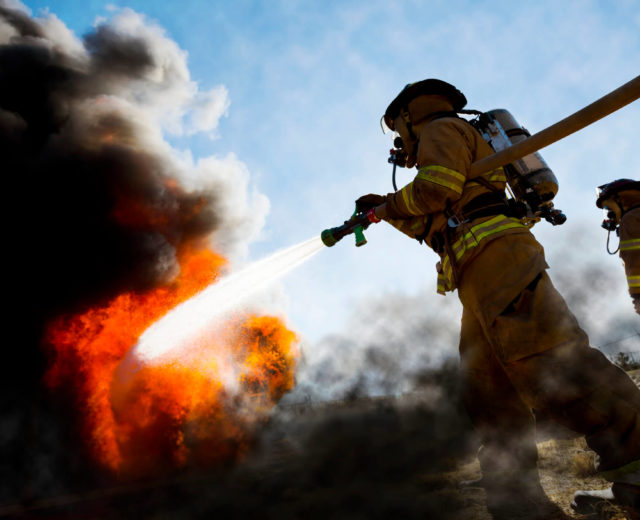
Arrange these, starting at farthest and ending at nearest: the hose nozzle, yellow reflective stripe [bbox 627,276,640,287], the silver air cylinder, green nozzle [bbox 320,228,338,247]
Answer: yellow reflective stripe [bbox 627,276,640,287], green nozzle [bbox 320,228,338,247], the hose nozzle, the silver air cylinder

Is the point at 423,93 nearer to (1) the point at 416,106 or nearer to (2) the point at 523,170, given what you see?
(1) the point at 416,106

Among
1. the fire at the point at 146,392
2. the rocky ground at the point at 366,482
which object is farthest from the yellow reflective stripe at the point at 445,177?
the fire at the point at 146,392

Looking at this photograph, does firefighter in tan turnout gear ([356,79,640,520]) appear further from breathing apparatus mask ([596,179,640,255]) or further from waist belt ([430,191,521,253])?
breathing apparatus mask ([596,179,640,255])

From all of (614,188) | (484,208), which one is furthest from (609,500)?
(614,188)

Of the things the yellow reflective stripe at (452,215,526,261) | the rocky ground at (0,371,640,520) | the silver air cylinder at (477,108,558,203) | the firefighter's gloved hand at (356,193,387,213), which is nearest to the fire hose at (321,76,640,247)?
the yellow reflective stripe at (452,215,526,261)

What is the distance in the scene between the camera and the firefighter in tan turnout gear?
176 centimetres

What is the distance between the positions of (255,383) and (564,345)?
52.2ft

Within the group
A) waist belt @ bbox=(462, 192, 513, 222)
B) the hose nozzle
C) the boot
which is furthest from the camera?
the hose nozzle

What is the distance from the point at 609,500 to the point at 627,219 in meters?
3.34

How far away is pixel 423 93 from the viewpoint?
112 inches

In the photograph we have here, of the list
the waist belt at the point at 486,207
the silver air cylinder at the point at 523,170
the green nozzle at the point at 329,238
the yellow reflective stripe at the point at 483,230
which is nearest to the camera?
the yellow reflective stripe at the point at 483,230

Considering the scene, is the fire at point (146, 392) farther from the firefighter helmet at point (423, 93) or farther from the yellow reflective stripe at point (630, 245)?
the firefighter helmet at point (423, 93)

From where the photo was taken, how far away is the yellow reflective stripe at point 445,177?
2.18 m

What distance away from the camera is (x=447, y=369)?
370 inches
